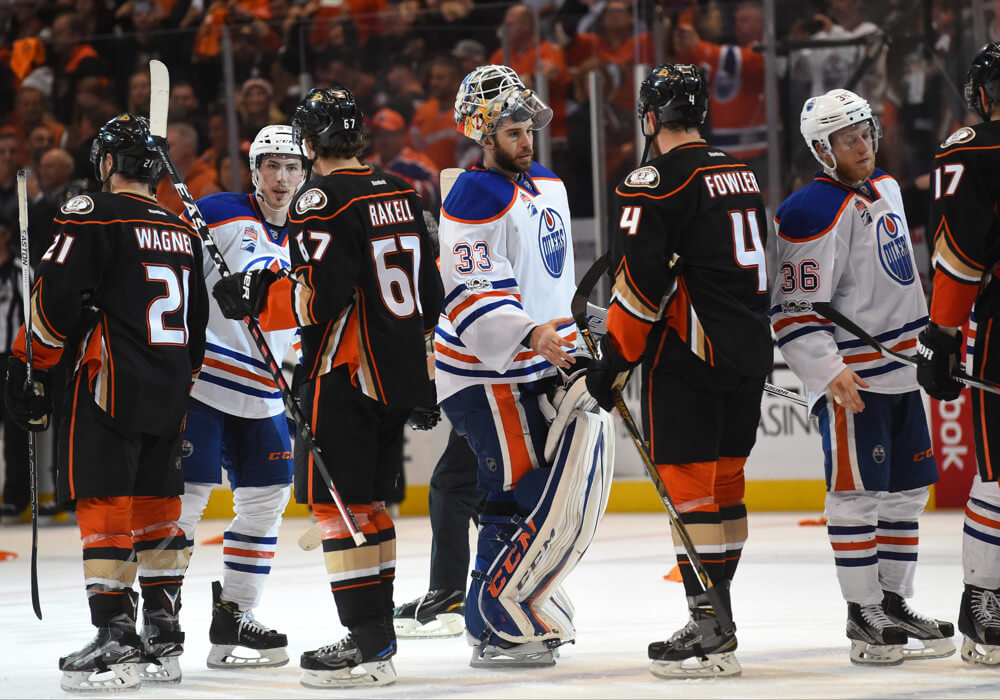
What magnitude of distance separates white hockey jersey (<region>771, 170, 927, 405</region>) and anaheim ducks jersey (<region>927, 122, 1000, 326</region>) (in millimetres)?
263

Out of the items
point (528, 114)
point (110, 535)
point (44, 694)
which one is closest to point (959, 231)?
point (528, 114)

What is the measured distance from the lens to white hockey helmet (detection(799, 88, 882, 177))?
374cm

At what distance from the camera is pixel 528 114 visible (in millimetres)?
3748

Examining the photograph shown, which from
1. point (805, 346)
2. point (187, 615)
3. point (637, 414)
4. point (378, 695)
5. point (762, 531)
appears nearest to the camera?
point (378, 695)

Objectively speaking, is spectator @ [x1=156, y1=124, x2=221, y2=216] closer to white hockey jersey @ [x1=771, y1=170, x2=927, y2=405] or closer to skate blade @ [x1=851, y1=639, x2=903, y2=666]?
white hockey jersey @ [x1=771, y1=170, x2=927, y2=405]

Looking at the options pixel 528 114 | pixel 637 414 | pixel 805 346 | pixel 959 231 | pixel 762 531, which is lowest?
pixel 762 531

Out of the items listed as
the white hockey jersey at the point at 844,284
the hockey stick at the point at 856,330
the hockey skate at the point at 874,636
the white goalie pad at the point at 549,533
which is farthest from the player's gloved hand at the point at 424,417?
the hockey skate at the point at 874,636

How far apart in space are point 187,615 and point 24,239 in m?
1.64

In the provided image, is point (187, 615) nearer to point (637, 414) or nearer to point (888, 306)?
point (888, 306)

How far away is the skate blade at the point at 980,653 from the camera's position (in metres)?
3.40

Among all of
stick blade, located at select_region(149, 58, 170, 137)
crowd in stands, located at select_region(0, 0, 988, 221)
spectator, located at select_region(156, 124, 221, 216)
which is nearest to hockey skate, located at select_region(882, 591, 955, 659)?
stick blade, located at select_region(149, 58, 170, 137)

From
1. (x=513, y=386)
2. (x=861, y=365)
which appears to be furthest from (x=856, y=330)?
(x=513, y=386)

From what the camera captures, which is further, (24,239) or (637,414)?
(637,414)

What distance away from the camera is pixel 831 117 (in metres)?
3.74
